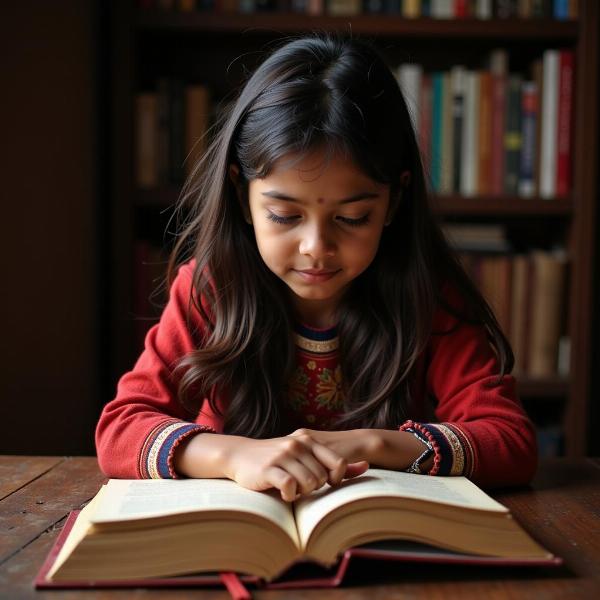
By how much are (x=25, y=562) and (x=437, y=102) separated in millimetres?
1618

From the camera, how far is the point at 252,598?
640 millimetres

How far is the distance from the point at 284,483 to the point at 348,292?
52 cm

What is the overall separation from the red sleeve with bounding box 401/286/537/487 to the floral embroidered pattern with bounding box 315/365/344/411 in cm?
13

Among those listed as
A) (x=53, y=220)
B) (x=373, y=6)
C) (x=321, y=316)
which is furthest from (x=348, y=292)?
(x=373, y=6)

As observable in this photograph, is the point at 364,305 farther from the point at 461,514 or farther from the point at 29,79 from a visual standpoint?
the point at 29,79

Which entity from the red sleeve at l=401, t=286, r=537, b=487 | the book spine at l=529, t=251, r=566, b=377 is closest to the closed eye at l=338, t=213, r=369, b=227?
the red sleeve at l=401, t=286, r=537, b=487

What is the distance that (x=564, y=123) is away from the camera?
2.05 m

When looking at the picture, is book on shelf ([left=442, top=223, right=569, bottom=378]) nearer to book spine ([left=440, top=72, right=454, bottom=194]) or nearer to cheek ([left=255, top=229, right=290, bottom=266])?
book spine ([left=440, top=72, right=454, bottom=194])

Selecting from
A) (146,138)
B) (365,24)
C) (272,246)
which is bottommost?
(272,246)

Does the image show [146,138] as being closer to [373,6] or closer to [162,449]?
[373,6]

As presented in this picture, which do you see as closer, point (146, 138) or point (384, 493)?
point (384, 493)

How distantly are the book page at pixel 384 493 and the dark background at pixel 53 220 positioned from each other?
110 cm

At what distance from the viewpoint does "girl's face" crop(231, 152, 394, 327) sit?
1032 mm

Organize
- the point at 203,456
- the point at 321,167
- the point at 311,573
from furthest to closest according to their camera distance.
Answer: the point at 321,167 < the point at 203,456 < the point at 311,573
